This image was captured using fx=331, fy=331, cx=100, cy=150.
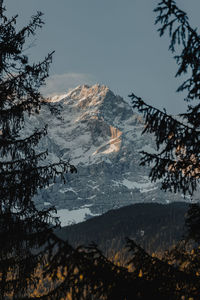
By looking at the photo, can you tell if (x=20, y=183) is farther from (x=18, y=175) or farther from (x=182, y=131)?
(x=182, y=131)

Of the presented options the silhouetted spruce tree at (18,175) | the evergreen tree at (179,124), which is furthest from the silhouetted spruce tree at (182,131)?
the silhouetted spruce tree at (18,175)

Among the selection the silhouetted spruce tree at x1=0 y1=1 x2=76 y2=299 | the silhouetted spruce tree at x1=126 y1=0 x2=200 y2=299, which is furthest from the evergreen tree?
the silhouetted spruce tree at x1=0 y1=1 x2=76 y2=299

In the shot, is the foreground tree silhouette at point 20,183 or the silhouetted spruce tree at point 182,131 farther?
the foreground tree silhouette at point 20,183

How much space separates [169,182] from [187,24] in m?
2.66

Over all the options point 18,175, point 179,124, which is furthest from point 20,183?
point 179,124

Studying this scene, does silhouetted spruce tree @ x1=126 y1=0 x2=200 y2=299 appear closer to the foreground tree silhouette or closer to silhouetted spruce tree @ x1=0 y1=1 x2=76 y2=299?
the foreground tree silhouette

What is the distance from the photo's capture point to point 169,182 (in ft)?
19.5

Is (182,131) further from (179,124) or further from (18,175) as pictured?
(18,175)

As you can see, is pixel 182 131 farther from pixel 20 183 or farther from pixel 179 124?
pixel 20 183

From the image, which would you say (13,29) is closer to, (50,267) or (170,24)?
(170,24)

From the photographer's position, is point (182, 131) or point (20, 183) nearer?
point (182, 131)

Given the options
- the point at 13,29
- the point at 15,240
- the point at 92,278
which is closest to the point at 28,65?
the point at 13,29

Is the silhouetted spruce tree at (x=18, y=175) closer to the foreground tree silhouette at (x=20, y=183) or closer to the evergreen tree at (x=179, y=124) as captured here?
the foreground tree silhouette at (x=20, y=183)

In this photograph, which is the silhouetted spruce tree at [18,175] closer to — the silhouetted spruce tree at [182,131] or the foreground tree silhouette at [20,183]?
the foreground tree silhouette at [20,183]
